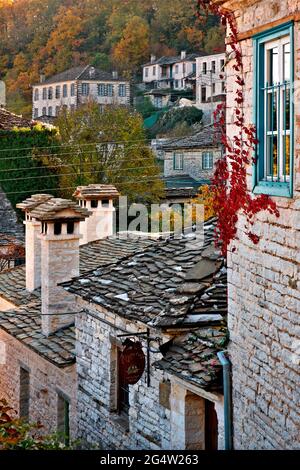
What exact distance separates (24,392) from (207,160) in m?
24.9

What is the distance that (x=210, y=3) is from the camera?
7.48 m

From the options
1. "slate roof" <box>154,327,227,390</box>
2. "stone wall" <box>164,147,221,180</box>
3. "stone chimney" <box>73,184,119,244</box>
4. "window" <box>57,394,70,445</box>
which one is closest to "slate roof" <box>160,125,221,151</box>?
"stone wall" <box>164,147,221,180</box>

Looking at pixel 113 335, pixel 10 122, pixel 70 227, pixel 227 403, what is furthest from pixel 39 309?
pixel 10 122

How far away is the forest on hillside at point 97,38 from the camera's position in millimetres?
78000

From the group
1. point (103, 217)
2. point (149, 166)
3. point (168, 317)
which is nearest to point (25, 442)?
point (168, 317)

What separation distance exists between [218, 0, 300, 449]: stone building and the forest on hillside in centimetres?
6995

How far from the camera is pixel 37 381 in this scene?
535 inches

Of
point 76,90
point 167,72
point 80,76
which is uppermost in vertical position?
point 167,72

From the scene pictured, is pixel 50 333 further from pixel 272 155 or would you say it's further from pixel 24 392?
pixel 272 155

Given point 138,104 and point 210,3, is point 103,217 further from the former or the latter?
point 138,104

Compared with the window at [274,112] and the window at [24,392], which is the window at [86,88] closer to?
the window at [24,392]

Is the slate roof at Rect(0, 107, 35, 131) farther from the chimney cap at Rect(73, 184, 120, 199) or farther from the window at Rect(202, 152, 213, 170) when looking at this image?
the chimney cap at Rect(73, 184, 120, 199)

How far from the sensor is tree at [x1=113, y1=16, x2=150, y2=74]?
80625mm

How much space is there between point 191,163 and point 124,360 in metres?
30.0
